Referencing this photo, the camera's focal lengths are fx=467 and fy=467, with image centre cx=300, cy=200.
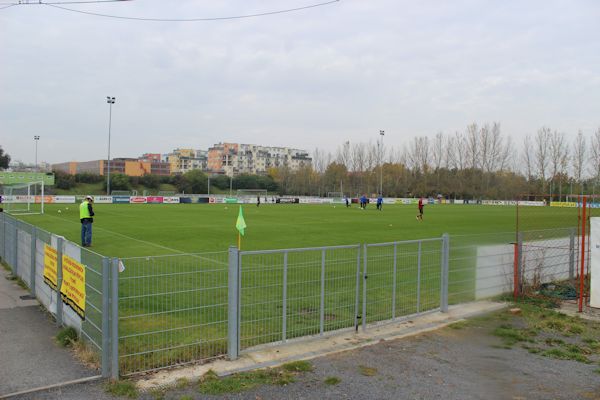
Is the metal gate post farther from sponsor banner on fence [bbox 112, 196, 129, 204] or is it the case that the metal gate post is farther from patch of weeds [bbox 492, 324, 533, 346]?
sponsor banner on fence [bbox 112, 196, 129, 204]

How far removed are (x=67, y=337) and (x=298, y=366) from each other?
3360 mm

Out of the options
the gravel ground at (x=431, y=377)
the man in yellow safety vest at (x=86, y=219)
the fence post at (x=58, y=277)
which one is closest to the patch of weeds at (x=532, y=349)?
the gravel ground at (x=431, y=377)

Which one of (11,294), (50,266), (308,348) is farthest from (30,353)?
(11,294)

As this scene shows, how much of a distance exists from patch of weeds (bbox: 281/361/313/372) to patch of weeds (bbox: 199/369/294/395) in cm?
9

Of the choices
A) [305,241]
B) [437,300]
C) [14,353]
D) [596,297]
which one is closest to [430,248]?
[437,300]

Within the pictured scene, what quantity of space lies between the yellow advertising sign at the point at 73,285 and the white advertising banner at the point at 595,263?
9.18 m

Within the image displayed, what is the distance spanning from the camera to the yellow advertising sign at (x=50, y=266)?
7.49 m

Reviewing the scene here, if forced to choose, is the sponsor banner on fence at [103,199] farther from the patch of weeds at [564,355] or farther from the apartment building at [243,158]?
the apartment building at [243,158]

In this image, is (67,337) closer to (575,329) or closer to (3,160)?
(575,329)

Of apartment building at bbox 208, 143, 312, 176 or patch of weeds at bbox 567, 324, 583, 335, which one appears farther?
apartment building at bbox 208, 143, 312, 176

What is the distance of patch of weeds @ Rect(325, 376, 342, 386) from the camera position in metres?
5.27

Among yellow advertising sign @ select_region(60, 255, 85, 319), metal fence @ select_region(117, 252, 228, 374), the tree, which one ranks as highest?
the tree

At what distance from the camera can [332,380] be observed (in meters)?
5.33

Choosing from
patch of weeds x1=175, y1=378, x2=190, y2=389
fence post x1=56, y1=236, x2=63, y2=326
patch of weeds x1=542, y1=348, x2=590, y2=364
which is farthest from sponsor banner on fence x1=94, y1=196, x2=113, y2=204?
patch of weeds x1=542, y1=348, x2=590, y2=364
